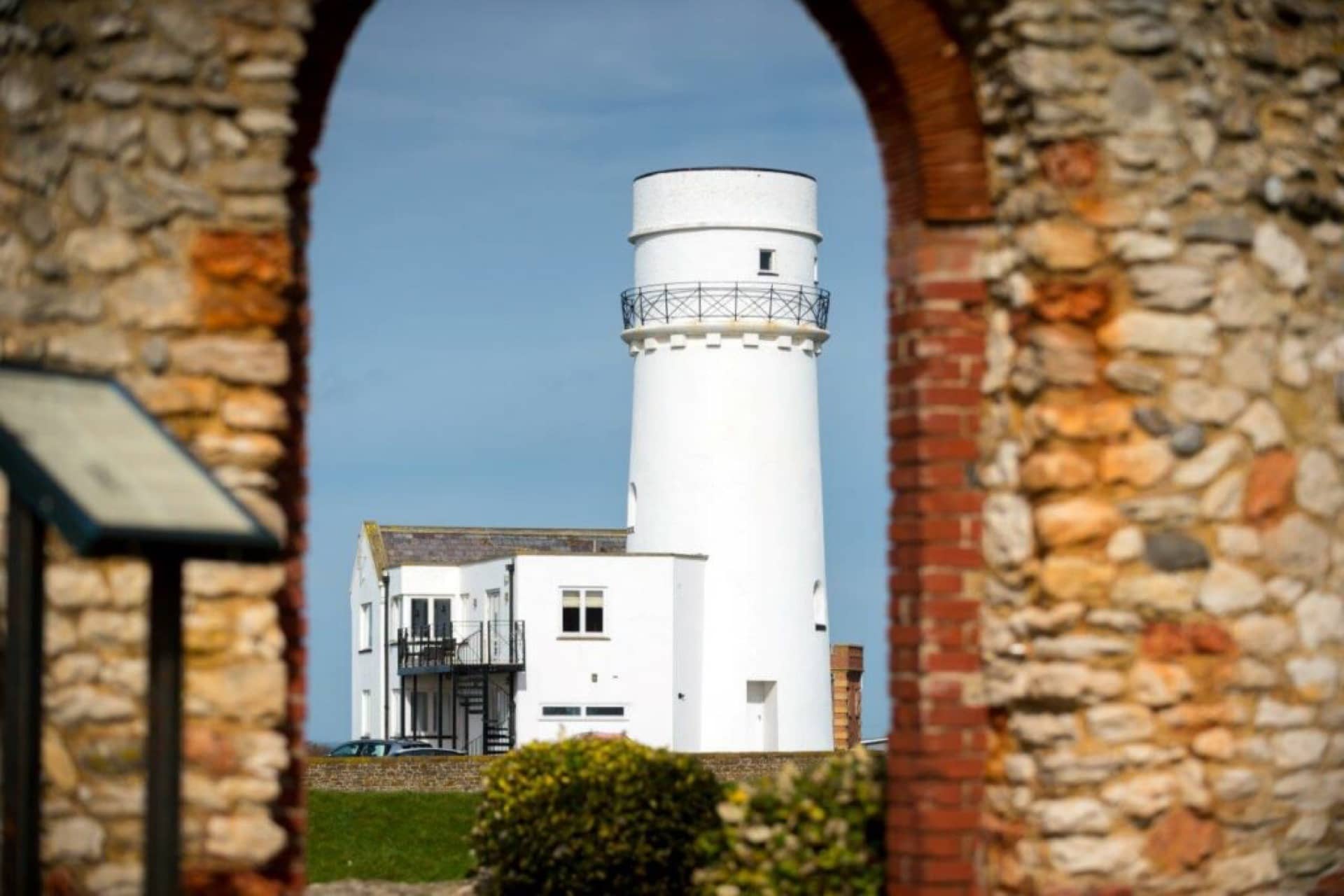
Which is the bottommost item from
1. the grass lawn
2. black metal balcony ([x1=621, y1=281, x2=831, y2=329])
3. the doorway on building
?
the grass lawn

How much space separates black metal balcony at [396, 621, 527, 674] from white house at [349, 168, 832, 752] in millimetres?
107

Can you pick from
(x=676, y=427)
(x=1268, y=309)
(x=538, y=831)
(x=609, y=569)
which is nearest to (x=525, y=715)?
(x=609, y=569)

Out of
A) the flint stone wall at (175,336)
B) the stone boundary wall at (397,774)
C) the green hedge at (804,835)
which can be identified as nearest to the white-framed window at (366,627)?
the stone boundary wall at (397,774)

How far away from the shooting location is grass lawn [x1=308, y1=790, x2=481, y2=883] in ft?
55.7

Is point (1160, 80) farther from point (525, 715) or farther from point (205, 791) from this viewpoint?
point (525, 715)

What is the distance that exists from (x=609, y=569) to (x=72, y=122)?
44475 mm

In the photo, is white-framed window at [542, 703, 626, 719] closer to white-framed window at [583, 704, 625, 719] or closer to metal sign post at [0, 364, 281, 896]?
white-framed window at [583, 704, 625, 719]

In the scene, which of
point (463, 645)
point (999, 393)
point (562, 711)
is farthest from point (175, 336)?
point (463, 645)

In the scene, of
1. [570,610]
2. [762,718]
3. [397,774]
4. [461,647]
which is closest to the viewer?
[397,774]

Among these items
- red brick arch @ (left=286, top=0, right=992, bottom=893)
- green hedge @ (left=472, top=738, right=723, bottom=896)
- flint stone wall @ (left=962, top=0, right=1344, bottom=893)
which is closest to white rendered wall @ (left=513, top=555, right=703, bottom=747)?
green hedge @ (left=472, top=738, right=723, bottom=896)

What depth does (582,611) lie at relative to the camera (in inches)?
2120

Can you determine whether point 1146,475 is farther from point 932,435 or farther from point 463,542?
point 463,542

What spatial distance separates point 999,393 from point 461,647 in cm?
4703

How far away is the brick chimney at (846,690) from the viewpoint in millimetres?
55781
